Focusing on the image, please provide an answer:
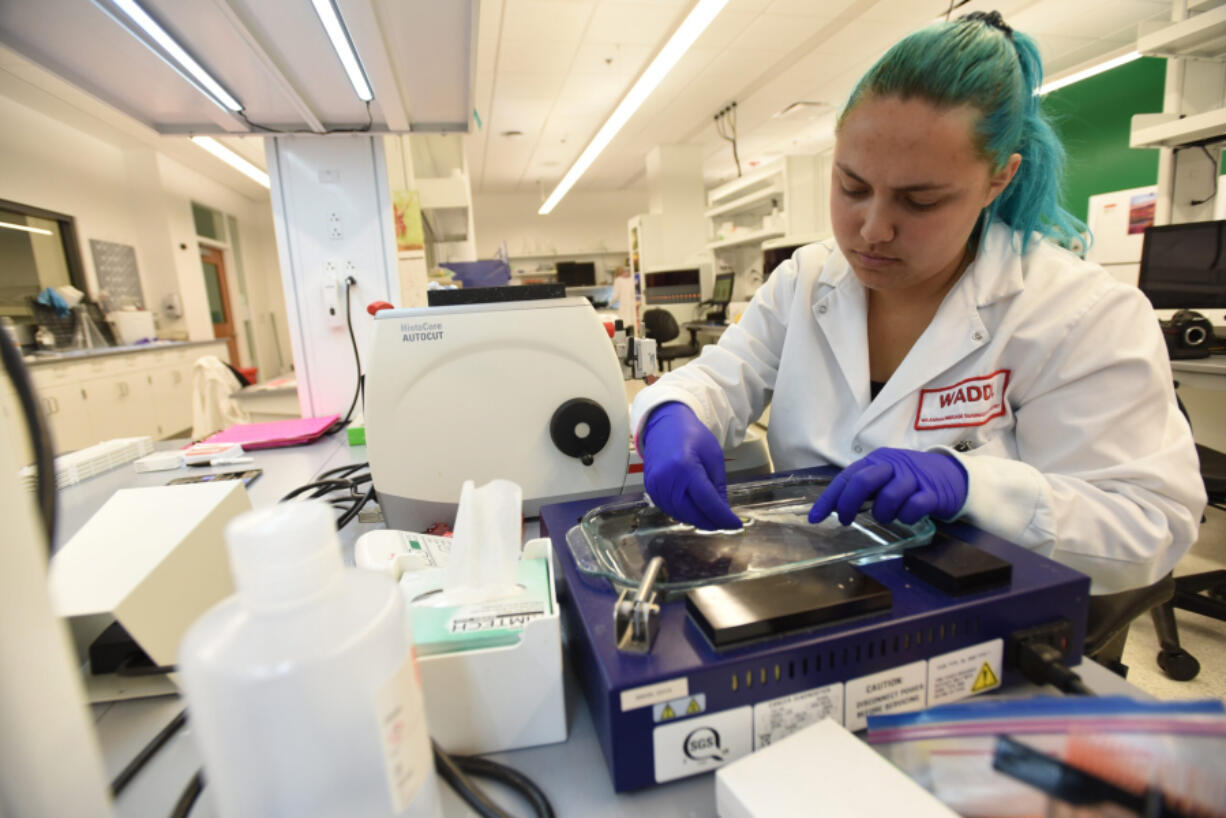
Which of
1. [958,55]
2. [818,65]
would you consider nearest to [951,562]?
[958,55]

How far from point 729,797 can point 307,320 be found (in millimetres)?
1923

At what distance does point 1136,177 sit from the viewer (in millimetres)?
5340

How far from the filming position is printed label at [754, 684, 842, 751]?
400 millimetres

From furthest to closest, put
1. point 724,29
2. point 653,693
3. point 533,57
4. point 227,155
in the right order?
1. point 227,155
2. point 533,57
3. point 724,29
4. point 653,693

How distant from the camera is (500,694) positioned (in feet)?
1.41

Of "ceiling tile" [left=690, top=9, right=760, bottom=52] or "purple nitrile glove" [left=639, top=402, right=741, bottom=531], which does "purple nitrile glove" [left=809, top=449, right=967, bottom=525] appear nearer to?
"purple nitrile glove" [left=639, top=402, right=741, bottom=531]

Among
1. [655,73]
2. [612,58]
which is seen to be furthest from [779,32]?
[612,58]

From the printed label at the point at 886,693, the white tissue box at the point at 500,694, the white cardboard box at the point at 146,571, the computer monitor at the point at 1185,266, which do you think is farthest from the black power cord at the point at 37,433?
the computer monitor at the point at 1185,266

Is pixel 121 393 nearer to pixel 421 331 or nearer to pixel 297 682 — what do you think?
pixel 421 331

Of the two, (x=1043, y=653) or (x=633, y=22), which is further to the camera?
(x=633, y=22)

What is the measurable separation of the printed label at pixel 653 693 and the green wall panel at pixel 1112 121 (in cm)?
631

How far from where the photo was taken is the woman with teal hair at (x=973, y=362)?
64 cm

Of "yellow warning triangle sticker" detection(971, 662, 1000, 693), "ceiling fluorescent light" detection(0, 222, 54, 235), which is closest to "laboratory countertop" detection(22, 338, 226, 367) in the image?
"ceiling fluorescent light" detection(0, 222, 54, 235)

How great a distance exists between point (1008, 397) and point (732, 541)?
21.0 inches
